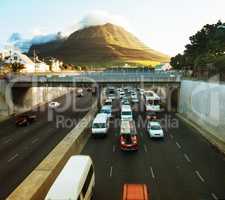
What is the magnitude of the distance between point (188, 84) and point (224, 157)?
2320 centimetres

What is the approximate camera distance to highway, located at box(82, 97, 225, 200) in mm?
19953

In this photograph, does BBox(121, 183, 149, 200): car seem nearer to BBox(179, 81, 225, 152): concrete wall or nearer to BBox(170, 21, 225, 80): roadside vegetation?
BBox(179, 81, 225, 152): concrete wall

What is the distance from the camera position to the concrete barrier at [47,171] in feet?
60.8

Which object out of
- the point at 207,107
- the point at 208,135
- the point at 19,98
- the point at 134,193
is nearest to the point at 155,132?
the point at 208,135

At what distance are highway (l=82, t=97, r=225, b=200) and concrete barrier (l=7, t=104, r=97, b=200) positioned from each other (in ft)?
4.80

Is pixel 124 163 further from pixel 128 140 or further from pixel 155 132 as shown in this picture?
pixel 155 132

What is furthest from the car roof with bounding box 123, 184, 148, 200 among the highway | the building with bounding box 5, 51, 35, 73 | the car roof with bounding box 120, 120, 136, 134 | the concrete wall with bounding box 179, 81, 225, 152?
the building with bounding box 5, 51, 35, 73

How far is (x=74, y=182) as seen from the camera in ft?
50.8

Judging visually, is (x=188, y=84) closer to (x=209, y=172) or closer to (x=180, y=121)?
(x=180, y=121)

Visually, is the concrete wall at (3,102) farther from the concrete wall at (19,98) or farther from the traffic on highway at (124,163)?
the traffic on highway at (124,163)

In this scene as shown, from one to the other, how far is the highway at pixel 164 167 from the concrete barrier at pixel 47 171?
→ 1463 millimetres

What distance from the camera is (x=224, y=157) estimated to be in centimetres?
2745

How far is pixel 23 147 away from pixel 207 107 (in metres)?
22.8

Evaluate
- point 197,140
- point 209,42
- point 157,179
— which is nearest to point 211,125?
point 197,140
